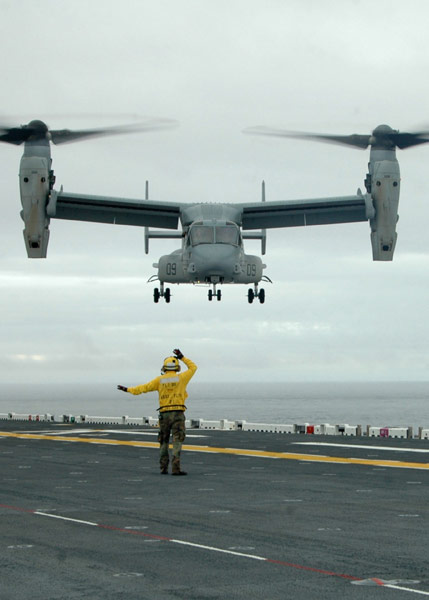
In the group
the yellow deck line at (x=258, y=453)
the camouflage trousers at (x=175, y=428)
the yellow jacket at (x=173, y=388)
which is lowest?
the yellow deck line at (x=258, y=453)

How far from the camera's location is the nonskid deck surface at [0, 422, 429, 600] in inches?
335

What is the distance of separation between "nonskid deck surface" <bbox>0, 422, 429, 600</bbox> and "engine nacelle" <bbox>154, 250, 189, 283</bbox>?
18612 mm

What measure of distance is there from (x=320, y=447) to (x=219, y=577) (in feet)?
61.2

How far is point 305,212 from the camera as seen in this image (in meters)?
45.6

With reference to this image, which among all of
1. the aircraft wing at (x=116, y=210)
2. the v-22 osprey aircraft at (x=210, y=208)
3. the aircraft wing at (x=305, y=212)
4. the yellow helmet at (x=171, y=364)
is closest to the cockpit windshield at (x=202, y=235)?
the v-22 osprey aircraft at (x=210, y=208)

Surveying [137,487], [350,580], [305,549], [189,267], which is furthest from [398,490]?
[189,267]

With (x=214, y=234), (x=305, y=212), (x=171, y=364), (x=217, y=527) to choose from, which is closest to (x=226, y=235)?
(x=214, y=234)

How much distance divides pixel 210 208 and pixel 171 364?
920 inches

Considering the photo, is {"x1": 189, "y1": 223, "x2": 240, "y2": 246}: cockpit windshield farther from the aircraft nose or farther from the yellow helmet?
the yellow helmet

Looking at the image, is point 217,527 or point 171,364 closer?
point 217,527

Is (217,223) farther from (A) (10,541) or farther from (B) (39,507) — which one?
(A) (10,541)

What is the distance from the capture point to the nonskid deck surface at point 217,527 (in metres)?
8.52

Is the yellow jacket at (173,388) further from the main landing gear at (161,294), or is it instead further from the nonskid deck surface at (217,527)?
the main landing gear at (161,294)

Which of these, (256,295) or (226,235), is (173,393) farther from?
(256,295)
